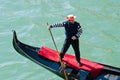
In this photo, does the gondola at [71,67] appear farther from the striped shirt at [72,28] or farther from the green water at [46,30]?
the green water at [46,30]

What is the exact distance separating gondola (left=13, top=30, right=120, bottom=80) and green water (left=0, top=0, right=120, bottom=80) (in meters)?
1.37

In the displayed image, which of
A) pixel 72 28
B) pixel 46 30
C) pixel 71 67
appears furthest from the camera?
pixel 46 30

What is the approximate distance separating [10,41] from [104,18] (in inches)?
200

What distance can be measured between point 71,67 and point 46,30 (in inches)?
231

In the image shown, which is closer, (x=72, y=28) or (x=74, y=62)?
(x=72, y=28)

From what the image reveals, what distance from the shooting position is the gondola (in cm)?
1215

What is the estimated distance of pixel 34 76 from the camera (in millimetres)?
14586

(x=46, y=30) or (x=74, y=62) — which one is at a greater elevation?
(x=74, y=62)

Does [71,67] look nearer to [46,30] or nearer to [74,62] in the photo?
[74,62]

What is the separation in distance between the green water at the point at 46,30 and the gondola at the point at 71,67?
4.50 ft

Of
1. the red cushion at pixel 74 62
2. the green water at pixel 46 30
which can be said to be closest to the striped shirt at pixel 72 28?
the red cushion at pixel 74 62

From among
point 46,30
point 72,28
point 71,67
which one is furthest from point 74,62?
point 46,30

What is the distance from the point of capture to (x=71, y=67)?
1259cm

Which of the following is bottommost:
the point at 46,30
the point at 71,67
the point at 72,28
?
the point at 46,30
